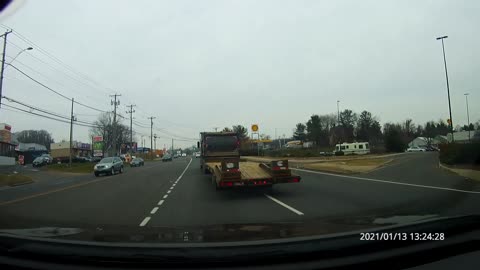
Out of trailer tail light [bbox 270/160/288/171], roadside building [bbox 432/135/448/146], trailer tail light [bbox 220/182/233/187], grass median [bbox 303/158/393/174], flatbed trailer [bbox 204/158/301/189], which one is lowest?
grass median [bbox 303/158/393/174]

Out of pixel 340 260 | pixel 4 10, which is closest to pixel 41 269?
pixel 340 260

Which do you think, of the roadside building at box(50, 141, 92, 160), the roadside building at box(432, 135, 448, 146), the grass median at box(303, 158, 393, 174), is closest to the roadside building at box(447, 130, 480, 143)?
the roadside building at box(432, 135, 448, 146)

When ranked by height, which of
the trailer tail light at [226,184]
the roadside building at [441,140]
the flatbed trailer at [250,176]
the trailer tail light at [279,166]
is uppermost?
the roadside building at [441,140]

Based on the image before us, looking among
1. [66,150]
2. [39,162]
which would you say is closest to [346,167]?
[39,162]

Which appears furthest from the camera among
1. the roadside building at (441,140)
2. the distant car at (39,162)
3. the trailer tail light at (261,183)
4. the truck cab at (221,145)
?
the distant car at (39,162)

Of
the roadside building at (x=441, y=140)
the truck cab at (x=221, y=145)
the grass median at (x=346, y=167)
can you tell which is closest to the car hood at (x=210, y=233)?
the truck cab at (x=221, y=145)

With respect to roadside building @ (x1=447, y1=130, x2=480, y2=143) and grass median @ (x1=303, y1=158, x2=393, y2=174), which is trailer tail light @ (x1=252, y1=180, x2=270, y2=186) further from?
roadside building @ (x1=447, y1=130, x2=480, y2=143)

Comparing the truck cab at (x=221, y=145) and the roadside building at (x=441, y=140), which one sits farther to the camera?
the roadside building at (x=441, y=140)

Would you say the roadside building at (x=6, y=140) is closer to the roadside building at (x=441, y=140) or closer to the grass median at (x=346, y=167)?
the grass median at (x=346, y=167)

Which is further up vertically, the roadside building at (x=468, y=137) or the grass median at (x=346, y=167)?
the roadside building at (x=468, y=137)

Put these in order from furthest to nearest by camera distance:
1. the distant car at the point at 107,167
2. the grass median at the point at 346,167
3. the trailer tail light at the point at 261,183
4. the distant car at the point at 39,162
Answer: the distant car at the point at 39,162
the distant car at the point at 107,167
the grass median at the point at 346,167
the trailer tail light at the point at 261,183

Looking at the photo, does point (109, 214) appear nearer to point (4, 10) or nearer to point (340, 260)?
point (4, 10)

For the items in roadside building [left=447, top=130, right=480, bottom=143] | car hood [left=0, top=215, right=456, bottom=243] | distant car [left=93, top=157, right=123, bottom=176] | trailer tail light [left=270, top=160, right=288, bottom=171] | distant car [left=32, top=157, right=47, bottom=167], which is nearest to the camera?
car hood [left=0, top=215, right=456, bottom=243]

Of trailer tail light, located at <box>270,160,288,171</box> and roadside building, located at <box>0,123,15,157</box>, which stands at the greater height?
roadside building, located at <box>0,123,15,157</box>
